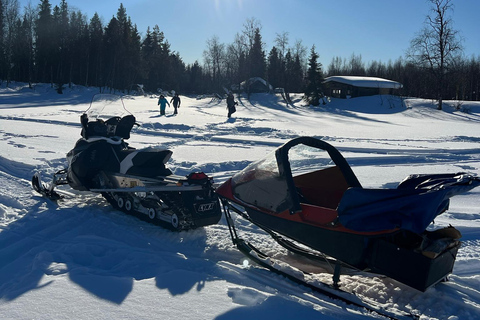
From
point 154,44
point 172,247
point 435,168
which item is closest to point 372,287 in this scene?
point 172,247

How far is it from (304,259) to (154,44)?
59295mm

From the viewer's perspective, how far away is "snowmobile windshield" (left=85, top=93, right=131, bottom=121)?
624 cm

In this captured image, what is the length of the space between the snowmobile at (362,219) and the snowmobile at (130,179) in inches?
23.7

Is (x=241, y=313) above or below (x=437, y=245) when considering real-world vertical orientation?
below

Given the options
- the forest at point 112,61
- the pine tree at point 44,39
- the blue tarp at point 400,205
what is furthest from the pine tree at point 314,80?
the blue tarp at point 400,205

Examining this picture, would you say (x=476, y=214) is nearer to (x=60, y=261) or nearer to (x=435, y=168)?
(x=435, y=168)

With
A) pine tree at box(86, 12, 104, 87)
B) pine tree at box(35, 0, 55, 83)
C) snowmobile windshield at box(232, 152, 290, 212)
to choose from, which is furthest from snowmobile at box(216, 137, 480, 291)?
pine tree at box(86, 12, 104, 87)

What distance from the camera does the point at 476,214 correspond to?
539 cm

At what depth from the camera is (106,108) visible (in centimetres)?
646

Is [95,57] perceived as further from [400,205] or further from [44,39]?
[400,205]

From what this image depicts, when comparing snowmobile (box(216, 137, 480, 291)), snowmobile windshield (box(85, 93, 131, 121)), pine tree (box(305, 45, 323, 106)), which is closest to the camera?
snowmobile (box(216, 137, 480, 291))

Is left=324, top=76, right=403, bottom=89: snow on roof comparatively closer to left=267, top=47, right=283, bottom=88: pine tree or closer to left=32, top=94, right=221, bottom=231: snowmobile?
left=267, top=47, right=283, bottom=88: pine tree

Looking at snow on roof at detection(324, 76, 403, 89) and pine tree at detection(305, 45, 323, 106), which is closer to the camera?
pine tree at detection(305, 45, 323, 106)

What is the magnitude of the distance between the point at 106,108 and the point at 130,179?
1.72m
